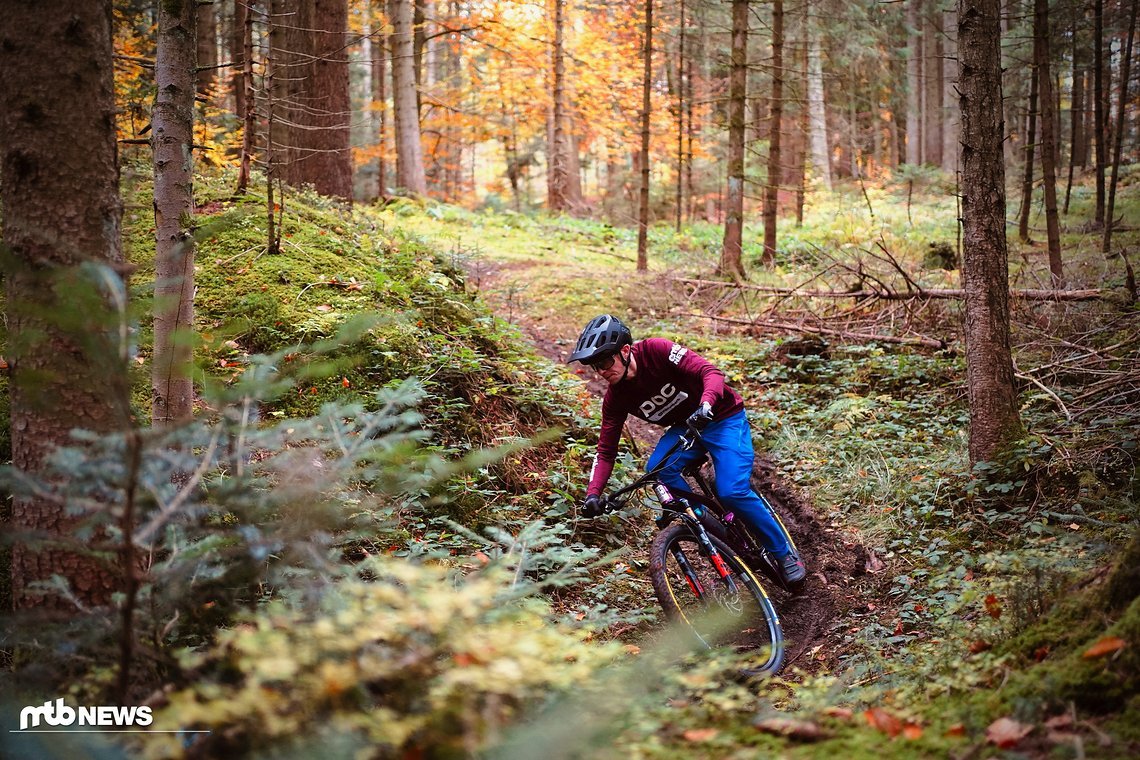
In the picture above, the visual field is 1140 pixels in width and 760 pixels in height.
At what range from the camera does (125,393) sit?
230 centimetres

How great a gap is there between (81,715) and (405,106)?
2049 centimetres

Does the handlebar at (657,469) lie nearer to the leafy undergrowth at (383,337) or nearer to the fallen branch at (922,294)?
the leafy undergrowth at (383,337)

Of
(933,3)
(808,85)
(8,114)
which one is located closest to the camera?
(8,114)

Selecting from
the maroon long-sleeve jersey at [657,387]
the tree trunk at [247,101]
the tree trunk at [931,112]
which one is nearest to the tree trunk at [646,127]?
the tree trunk at [247,101]

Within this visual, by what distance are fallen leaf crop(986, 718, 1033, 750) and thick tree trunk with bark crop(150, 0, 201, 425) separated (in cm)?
481

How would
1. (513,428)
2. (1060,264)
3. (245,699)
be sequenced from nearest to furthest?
(245,699)
(513,428)
(1060,264)

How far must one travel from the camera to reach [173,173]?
196 inches

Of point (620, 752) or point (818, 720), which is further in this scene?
point (818, 720)

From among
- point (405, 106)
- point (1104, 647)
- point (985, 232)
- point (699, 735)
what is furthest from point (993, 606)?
point (405, 106)

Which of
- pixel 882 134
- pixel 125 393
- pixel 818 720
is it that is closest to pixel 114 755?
pixel 125 393

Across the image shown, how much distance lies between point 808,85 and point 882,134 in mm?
17839

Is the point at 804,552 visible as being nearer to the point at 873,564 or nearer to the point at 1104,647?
the point at 873,564

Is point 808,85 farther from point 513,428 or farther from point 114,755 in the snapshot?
point 114,755

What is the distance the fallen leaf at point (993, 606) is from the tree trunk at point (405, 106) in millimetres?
18746
